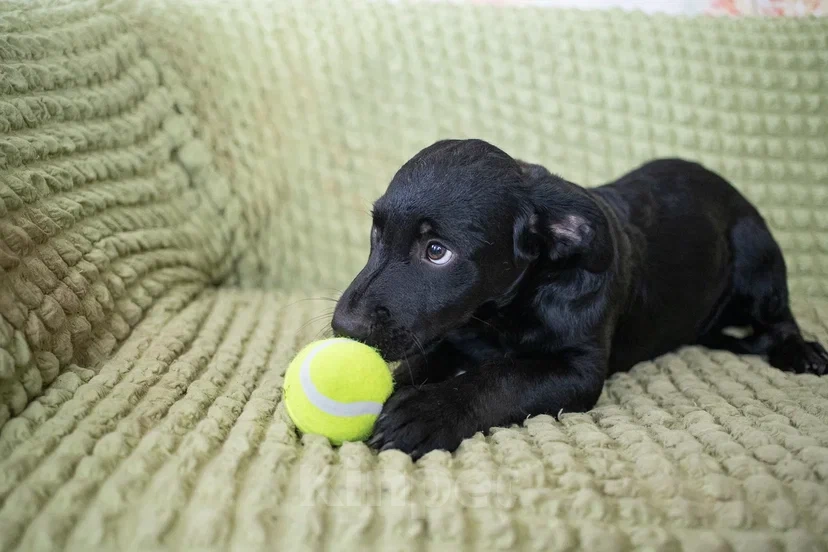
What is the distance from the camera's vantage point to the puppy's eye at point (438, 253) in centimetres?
182

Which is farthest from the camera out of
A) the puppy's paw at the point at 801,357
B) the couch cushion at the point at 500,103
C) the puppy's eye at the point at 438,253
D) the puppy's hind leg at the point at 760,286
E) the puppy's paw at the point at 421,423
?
the couch cushion at the point at 500,103

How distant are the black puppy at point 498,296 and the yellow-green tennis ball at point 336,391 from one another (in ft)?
0.17

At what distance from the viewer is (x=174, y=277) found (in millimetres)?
2518

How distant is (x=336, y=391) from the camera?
5.01 ft

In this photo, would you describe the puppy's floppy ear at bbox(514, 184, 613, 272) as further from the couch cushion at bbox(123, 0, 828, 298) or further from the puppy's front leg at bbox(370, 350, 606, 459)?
the couch cushion at bbox(123, 0, 828, 298)

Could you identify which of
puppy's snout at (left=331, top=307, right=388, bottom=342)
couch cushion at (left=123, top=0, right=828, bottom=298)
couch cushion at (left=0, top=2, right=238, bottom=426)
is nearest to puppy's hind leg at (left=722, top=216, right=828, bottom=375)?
couch cushion at (left=123, top=0, right=828, bottom=298)

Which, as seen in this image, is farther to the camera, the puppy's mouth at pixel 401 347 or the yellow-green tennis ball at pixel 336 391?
the puppy's mouth at pixel 401 347

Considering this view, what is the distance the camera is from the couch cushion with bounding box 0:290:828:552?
116 centimetres

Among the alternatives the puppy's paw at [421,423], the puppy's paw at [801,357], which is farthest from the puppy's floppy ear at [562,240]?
the puppy's paw at [801,357]

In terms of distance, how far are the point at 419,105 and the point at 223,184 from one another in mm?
878

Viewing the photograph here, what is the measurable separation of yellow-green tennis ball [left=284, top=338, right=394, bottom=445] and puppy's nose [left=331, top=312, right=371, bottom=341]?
0.08 metres

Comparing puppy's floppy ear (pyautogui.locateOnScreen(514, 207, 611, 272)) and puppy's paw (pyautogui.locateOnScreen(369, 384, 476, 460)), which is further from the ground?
puppy's floppy ear (pyautogui.locateOnScreen(514, 207, 611, 272))

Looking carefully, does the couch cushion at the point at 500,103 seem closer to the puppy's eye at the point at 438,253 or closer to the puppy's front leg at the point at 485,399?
the puppy's eye at the point at 438,253

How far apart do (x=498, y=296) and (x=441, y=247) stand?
22cm
